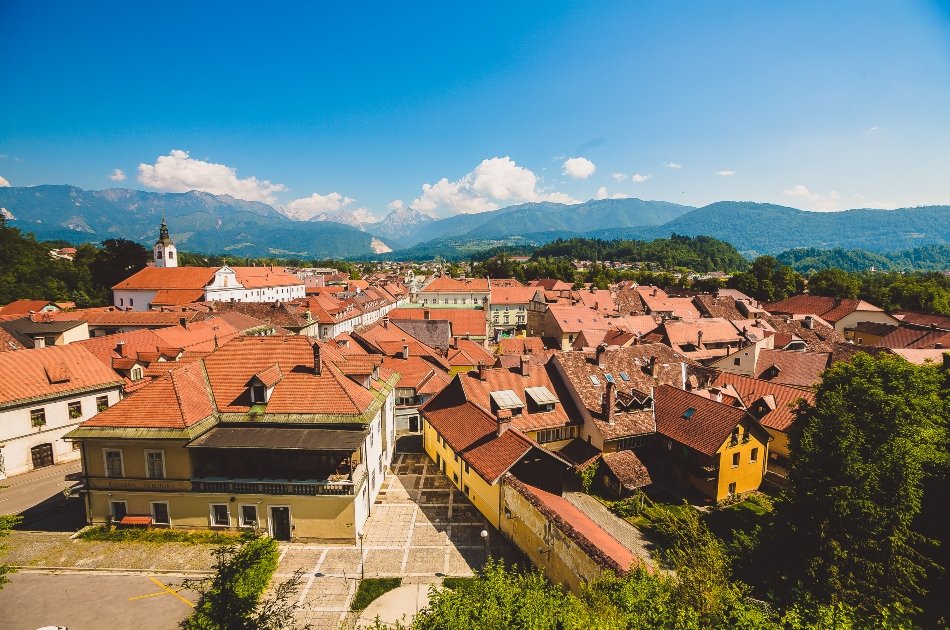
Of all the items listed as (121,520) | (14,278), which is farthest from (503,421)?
(14,278)

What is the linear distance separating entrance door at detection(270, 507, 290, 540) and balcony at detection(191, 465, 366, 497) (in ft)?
4.01

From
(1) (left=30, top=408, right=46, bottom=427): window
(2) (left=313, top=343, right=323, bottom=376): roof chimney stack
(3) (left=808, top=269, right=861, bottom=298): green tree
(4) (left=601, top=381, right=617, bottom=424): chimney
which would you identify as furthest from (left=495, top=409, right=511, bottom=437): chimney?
(3) (left=808, top=269, right=861, bottom=298): green tree

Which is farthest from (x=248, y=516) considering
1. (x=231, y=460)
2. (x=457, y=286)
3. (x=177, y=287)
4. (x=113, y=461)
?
(x=177, y=287)

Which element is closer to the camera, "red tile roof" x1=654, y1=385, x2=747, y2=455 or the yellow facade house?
the yellow facade house

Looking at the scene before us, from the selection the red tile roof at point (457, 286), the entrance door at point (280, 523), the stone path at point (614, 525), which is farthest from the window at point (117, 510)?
the red tile roof at point (457, 286)

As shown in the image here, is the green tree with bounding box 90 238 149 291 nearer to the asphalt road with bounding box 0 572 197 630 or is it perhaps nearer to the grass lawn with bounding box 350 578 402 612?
the asphalt road with bounding box 0 572 197 630

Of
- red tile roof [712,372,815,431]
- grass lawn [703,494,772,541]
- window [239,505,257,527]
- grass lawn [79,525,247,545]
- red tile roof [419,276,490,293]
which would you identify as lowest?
grass lawn [703,494,772,541]

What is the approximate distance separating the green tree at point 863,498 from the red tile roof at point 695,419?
8.12 m

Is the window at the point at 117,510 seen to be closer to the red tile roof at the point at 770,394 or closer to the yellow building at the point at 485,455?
the yellow building at the point at 485,455

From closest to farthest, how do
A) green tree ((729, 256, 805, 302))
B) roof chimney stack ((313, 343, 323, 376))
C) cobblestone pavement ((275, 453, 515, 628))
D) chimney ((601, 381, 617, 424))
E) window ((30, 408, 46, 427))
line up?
cobblestone pavement ((275, 453, 515, 628)), roof chimney stack ((313, 343, 323, 376)), window ((30, 408, 46, 427)), chimney ((601, 381, 617, 424)), green tree ((729, 256, 805, 302))

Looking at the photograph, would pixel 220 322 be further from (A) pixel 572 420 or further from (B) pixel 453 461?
(A) pixel 572 420

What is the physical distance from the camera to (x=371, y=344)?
51219 mm

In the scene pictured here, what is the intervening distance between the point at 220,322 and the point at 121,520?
37.2 metres

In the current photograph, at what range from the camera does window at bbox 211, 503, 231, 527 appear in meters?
25.6
